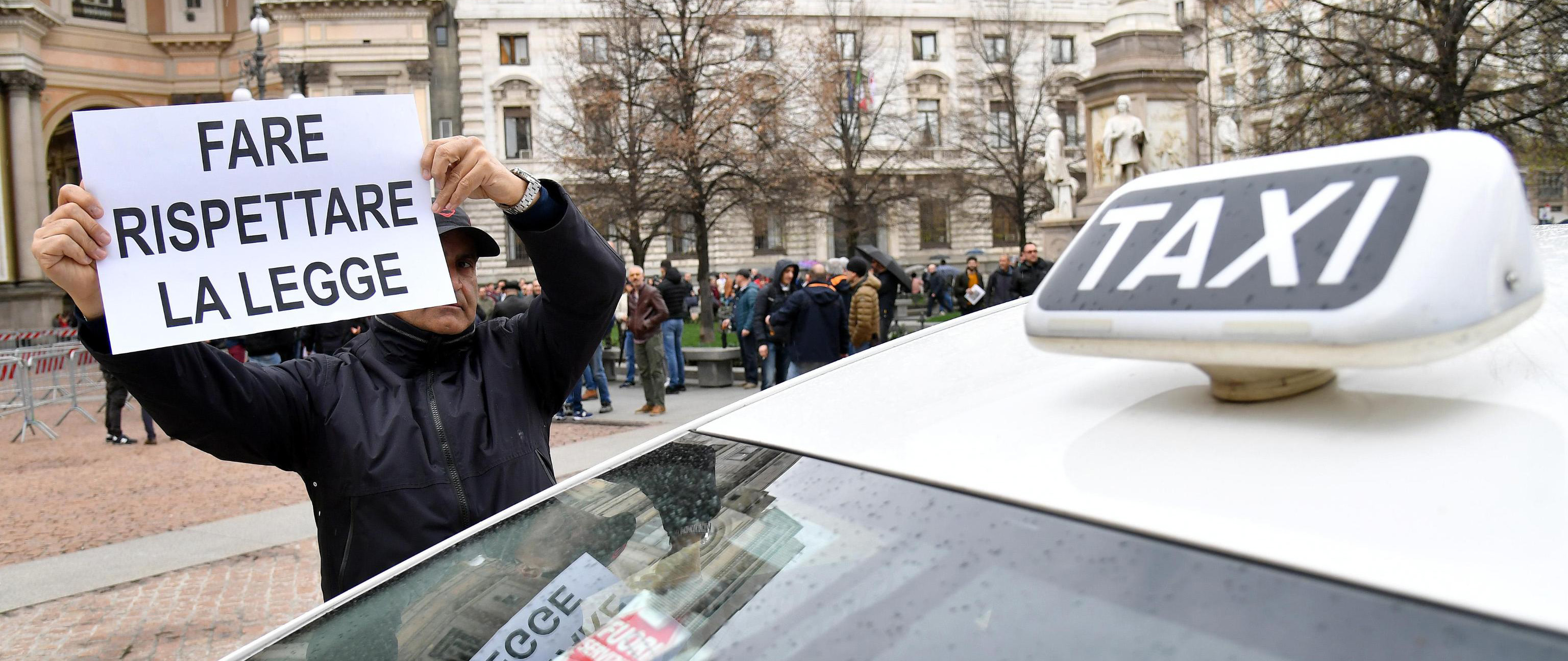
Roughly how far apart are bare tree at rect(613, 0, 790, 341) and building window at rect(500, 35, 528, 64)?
1874 cm

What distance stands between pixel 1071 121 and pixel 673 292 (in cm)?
3289

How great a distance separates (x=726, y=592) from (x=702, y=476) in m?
0.28

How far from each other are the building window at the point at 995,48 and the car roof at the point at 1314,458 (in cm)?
3719

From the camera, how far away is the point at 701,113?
2352 cm

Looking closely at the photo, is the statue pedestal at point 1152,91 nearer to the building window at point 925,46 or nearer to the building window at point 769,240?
the building window at point 769,240

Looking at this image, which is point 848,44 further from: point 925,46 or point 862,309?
point 862,309

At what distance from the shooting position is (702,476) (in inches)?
68.6

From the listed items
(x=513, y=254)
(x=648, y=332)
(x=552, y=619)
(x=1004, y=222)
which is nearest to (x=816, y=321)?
(x=648, y=332)

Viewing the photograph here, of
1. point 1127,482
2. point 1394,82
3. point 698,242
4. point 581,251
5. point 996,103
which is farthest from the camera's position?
point 996,103

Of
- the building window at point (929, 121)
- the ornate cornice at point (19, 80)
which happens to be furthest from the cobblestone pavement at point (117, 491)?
the building window at point (929, 121)

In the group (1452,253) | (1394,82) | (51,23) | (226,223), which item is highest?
(51,23)

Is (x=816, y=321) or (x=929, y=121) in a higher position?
(x=929, y=121)

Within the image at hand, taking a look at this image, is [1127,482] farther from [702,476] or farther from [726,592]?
[702,476]

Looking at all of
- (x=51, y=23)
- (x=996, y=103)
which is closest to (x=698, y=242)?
(x=996, y=103)
